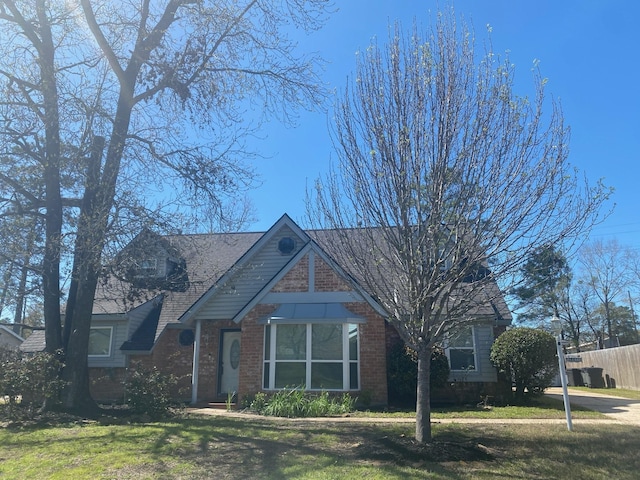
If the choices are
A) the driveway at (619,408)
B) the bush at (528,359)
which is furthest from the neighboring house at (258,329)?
the driveway at (619,408)

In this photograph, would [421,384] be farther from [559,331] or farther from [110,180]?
[110,180]

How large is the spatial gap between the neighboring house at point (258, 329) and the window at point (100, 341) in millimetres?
35

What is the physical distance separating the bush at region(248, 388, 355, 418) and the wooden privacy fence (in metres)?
11.7

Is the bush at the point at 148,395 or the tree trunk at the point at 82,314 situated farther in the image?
the tree trunk at the point at 82,314

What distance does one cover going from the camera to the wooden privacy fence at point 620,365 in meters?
20.3

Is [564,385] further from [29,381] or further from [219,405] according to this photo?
[29,381]

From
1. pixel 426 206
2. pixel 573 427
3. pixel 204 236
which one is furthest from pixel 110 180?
pixel 573 427

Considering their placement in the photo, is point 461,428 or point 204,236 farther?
point 204,236

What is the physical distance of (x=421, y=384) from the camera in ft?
24.8

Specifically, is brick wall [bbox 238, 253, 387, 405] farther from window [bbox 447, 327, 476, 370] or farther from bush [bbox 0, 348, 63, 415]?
bush [bbox 0, 348, 63, 415]

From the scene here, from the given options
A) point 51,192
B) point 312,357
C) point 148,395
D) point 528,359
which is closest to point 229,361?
point 312,357

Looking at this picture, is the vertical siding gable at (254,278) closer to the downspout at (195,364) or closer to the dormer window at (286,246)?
the dormer window at (286,246)

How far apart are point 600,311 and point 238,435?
160 ft

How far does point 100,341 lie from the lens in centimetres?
1708
